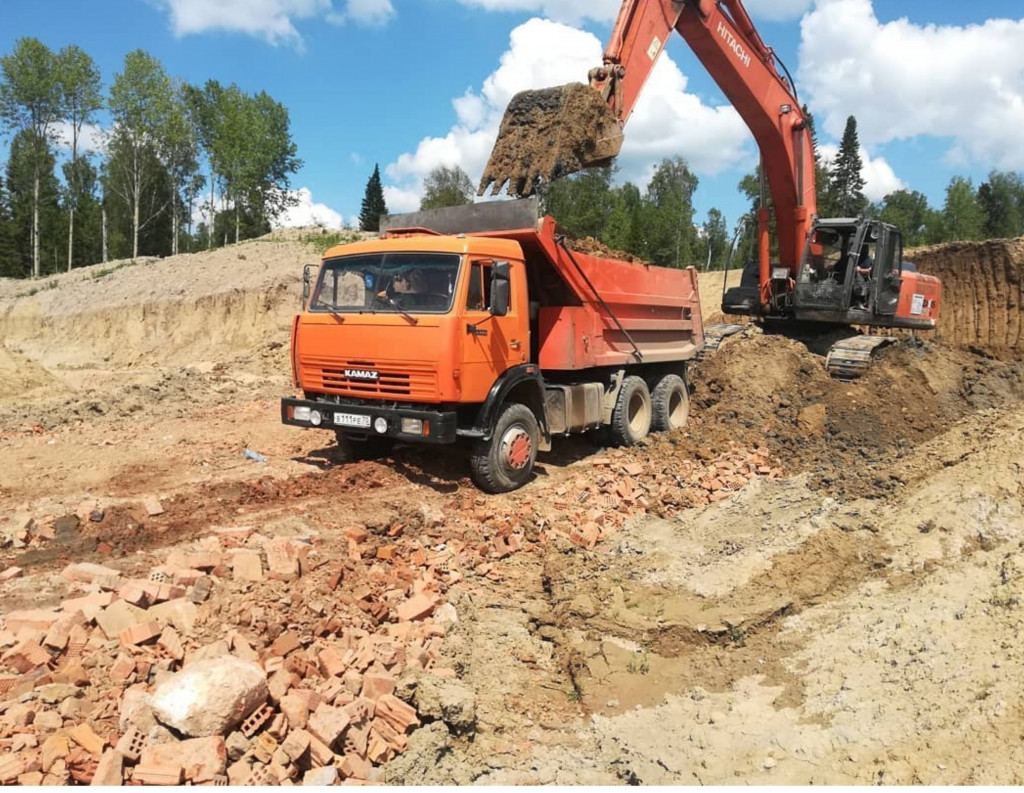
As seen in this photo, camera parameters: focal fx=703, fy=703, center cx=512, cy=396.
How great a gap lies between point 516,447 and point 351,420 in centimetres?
167

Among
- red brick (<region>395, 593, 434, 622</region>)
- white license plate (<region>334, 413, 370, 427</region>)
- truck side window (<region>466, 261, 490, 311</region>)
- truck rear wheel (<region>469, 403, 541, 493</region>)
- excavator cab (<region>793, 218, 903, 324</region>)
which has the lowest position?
red brick (<region>395, 593, 434, 622</region>)

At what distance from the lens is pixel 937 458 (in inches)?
295

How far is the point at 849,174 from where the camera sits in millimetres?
60000

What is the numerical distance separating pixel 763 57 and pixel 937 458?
6.96 m

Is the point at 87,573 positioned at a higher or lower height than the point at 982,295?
lower

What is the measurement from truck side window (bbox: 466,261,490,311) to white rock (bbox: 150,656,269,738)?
3.91 m

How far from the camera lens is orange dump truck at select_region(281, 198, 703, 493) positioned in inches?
254

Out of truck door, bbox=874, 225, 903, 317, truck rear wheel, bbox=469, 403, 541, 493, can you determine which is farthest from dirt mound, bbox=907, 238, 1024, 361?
truck rear wheel, bbox=469, 403, 541, 493

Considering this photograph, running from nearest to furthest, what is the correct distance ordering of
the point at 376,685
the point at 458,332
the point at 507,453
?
1. the point at 376,685
2. the point at 458,332
3. the point at 507,453

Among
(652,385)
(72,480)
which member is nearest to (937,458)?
(652,385)

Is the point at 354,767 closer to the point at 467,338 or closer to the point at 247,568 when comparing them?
the point at 247,568

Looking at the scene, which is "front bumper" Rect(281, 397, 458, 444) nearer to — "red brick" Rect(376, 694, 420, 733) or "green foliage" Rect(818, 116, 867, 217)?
"red brick" Rect(376, 694, 420, 733)

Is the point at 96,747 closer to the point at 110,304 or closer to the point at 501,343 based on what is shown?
the point at 501,343

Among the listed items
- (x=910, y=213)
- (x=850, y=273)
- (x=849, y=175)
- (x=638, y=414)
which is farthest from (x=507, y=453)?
(x=910, y=213)
